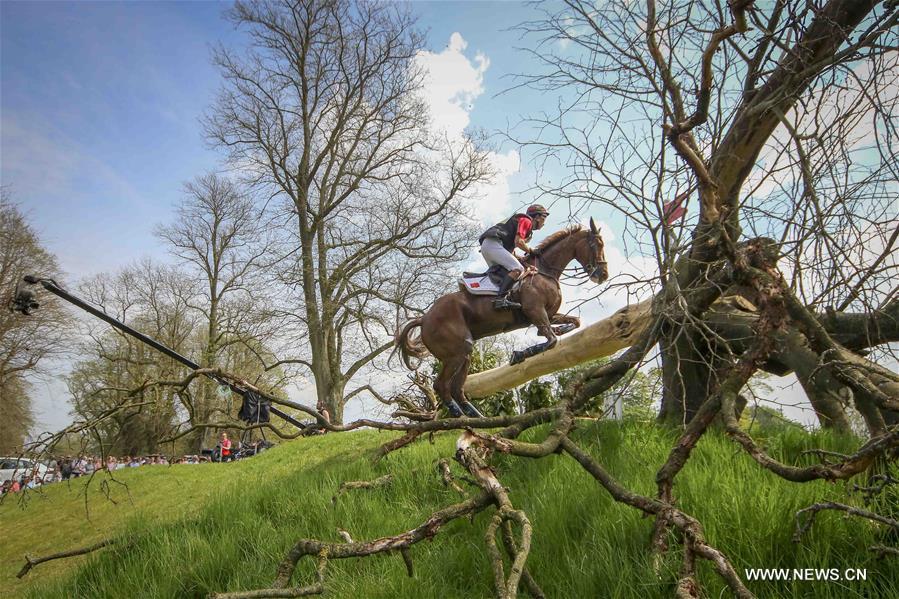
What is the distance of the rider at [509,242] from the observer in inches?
203

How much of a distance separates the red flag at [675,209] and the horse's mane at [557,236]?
2.91 m

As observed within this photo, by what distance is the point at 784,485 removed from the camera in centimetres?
212

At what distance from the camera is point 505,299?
5.14 metres

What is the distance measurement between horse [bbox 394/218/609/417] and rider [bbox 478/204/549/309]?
125 millimetres

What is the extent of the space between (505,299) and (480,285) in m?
0.38

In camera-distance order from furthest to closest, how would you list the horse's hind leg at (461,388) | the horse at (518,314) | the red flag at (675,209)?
the horse's hind leg at (461,388)
the horse at (518,314)
the red flag at (675,209)

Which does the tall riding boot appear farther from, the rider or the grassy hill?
the grassy hill

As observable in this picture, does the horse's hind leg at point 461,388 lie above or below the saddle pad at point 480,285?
below

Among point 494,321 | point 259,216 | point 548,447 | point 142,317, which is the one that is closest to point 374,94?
point 259,216

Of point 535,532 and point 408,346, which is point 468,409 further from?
point 535,532

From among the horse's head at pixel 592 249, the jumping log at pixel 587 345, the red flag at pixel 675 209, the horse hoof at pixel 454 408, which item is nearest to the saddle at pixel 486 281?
the horse's head at pixel 592 249

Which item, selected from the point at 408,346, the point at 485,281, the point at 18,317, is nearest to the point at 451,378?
the point at 408,346

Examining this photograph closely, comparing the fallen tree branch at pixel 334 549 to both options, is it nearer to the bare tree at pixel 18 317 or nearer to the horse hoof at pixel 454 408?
the horse hoof at pixel 454 408

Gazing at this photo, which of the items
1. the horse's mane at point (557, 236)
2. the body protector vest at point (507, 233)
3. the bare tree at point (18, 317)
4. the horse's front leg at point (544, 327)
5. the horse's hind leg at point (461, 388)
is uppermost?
the bare tree at point (18, 317)
